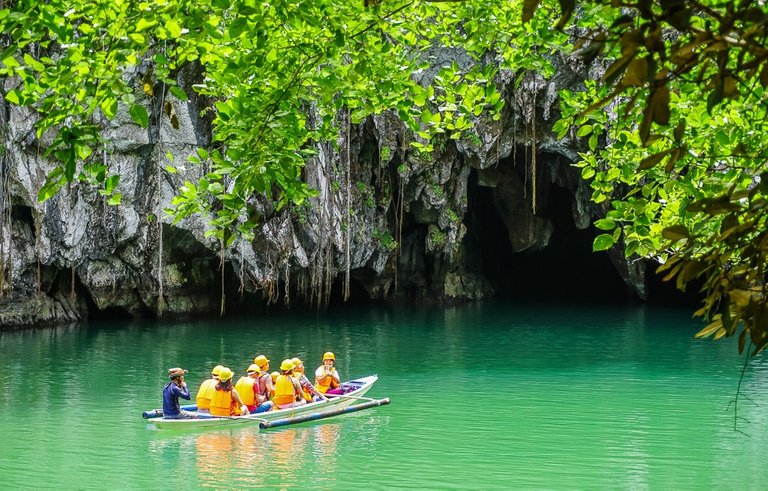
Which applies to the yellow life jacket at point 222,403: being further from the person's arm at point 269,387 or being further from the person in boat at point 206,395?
the person's arm at point 269,387

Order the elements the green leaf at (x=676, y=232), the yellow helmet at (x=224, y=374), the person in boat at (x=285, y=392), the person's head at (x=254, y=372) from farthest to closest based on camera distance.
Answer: the person's head at (x=254, y=372)
the person in boat at (x=285, y=392)
the yellow helmet at (x=224, y=374)
the green leaf at (x=676, y=232)

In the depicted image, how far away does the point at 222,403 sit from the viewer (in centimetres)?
1259

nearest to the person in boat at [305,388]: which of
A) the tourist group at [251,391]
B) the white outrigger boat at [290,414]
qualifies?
the tourist group at [251,391]

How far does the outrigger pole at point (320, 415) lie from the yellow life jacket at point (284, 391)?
0.40 m

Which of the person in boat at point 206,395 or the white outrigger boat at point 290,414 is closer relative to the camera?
the white outrigger boat at point 290,414

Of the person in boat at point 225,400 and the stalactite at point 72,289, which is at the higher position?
the stalactite at point 72,289

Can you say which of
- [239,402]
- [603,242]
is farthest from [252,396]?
[603,242]

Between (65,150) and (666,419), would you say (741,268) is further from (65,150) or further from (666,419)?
(666,419)

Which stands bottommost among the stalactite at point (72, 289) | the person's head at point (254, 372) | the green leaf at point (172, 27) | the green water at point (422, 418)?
the green water at point (422, 418)

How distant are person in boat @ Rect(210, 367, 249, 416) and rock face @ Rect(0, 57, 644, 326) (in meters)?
8.73

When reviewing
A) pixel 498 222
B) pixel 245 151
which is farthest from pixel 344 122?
pixel 245 151

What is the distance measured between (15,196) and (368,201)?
1006cm

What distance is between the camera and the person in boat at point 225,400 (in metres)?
12.6

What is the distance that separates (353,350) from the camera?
2050cm
